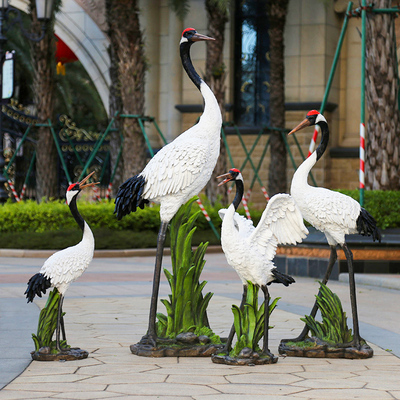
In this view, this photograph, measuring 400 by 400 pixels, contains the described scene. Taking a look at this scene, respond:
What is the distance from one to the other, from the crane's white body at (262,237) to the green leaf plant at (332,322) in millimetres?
571

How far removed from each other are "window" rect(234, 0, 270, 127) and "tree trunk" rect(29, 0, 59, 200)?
20.6 ft

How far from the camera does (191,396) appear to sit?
4809 millimetres

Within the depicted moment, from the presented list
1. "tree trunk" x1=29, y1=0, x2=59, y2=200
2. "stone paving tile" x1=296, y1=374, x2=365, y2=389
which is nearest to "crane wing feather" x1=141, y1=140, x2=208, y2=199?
"stone paving tile" x1=296, y1=374, x2=365, y2=389

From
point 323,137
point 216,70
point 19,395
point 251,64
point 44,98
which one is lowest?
point 19,395

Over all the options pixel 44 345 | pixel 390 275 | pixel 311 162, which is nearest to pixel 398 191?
pixel 390 275

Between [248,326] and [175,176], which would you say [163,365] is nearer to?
[248,326]

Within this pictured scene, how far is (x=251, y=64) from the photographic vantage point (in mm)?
24000

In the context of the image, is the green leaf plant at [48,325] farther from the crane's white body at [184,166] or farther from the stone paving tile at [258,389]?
the stone paving tile at [258,389]

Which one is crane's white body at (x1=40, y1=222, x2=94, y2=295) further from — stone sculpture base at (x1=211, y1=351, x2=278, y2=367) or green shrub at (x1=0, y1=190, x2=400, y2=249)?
green shrub at (x1=0, y1=190, x2=400, y2=249)

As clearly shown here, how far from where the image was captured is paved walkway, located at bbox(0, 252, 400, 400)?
195 inches

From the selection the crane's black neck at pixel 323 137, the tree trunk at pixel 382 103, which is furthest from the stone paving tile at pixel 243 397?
the tree trunk at pixel 382 103

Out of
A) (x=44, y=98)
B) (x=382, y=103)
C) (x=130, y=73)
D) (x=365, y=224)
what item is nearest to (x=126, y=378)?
(x=365, y=224)

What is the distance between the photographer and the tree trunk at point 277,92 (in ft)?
68.8

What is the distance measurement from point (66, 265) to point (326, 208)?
2142mm
